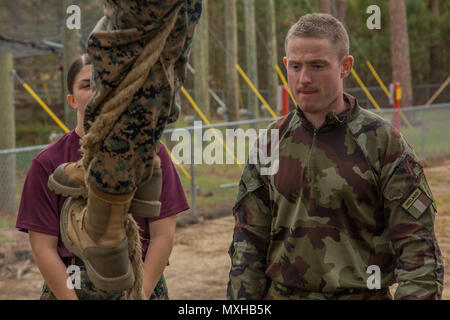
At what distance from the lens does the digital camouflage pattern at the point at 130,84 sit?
1534 millimetres

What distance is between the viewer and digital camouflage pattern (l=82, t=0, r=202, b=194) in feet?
5.03

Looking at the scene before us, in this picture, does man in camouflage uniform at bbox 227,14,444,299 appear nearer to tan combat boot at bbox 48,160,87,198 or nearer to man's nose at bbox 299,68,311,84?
man's nose at bbox 299,68,311,84

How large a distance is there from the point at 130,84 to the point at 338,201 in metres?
1.24

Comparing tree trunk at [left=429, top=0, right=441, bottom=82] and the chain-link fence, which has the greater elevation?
tree trunk at [left=429, top=0, right=441, bottom=82]

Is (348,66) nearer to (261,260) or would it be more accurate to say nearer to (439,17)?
(261,260)

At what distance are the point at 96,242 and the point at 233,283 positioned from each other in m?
1.08

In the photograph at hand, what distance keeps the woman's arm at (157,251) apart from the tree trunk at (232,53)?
15486 mm

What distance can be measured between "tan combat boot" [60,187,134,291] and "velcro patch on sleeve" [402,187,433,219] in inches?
43.0

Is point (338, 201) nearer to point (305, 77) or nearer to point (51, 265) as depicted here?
point (305, 77)

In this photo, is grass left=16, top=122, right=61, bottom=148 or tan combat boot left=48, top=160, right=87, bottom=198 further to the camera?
grass left=16, top=122, right=61, bottom=148

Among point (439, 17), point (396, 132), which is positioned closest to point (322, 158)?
point (396, 132)

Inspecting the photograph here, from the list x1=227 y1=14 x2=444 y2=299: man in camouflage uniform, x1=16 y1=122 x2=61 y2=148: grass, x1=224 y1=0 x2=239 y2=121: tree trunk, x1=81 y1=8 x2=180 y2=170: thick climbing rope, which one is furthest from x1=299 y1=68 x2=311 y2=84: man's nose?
x1=16 y1=122 x2=61 y2=148: grass

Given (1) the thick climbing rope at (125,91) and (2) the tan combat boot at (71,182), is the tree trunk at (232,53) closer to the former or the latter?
(2) the tan combat boot at (71,182)

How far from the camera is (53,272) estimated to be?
8.89ft
